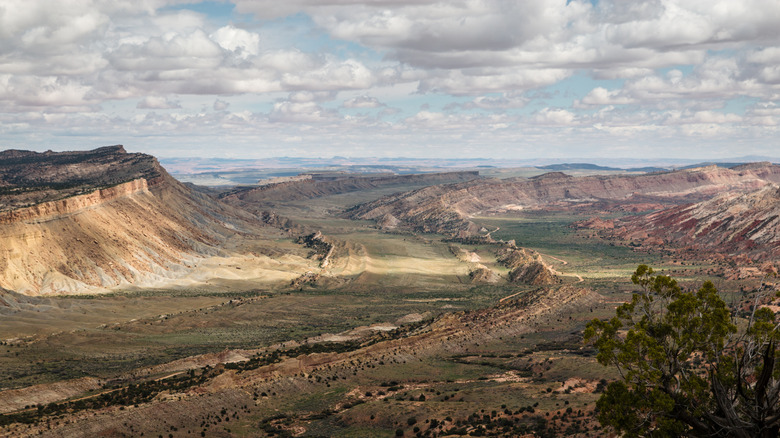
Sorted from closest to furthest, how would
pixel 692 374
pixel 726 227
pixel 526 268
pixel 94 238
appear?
pixel 692 374 < pixel 94 238 < pixel 526 268 < pixel 726 227

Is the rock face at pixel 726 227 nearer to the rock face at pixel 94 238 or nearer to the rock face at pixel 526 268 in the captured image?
the rock face at pixel 526 268

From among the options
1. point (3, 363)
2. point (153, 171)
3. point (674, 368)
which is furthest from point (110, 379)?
point (153, 171)

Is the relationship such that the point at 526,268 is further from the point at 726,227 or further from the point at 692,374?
the point at 692,374

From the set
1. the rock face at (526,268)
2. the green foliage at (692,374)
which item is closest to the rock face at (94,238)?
the rock face at (526,268)

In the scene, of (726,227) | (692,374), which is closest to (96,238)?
(692,374)

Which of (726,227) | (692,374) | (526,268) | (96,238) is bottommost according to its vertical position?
(526,268)

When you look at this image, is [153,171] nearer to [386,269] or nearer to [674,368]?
[386,269]
